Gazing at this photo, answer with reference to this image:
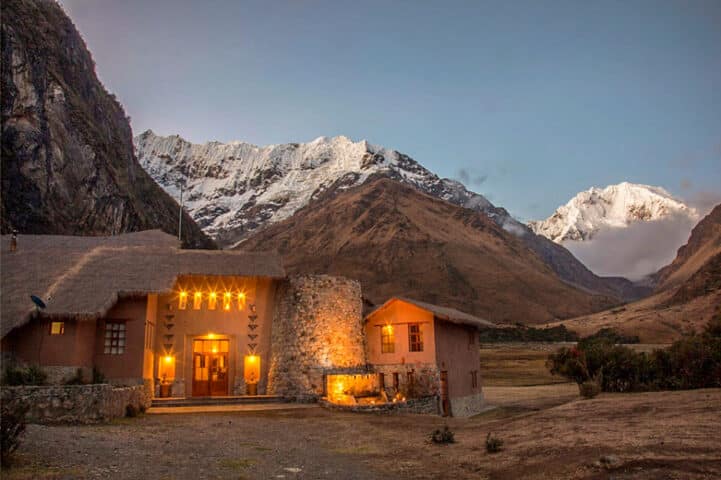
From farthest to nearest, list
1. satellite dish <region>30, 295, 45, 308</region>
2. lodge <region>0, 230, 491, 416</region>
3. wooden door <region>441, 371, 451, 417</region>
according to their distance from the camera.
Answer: wooden door <region>441, 371, 451, 417</region>, lodge <region>0, 230, 491, 416</region>, satellite dish <region>30, 295, 45, 308</region>

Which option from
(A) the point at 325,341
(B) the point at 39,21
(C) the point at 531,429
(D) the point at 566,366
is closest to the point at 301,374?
(A) the point at 325,341

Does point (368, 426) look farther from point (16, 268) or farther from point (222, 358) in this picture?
point (16, 268)

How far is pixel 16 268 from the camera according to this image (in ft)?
75.5

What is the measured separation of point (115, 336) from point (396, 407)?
11817mm

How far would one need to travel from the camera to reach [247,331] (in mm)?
28516

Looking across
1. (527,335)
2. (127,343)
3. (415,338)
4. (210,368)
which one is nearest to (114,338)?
(127,343)

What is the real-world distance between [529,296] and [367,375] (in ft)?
231

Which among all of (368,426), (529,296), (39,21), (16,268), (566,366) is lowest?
(368,426)

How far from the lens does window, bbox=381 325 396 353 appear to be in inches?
1182

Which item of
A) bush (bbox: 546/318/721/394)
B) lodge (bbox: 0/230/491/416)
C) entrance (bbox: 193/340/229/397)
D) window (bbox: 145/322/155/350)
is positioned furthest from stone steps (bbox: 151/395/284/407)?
bush (bbox: 546/318/721/394)

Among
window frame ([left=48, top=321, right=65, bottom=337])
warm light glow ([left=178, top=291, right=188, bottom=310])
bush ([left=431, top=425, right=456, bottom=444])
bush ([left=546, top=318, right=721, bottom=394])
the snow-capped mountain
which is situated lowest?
bush ([left=431, top=425, right=456, bottom=444])

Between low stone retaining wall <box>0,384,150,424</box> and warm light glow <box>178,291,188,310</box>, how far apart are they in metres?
10.00

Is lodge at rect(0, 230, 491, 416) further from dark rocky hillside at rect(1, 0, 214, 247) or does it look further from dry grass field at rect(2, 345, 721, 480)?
dark rocky hillside at rect(1, 0, 214, 247)

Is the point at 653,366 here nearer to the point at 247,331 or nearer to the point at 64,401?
the point at 247,331
